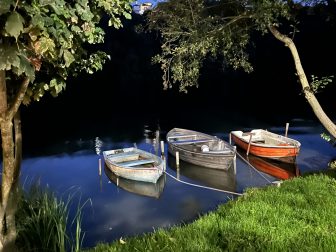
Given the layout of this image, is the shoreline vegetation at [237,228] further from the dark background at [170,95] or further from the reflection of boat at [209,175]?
the dark background at [170,95]

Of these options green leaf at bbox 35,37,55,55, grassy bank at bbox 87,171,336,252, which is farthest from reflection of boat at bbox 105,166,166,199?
green leaf at bbox 35,37,55,55

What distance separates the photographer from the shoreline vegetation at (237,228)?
17.4ft

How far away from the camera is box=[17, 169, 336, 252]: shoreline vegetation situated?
17.4 ft

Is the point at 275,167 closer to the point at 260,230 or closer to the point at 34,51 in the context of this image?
the point at 260,230

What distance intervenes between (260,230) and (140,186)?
1718 cm

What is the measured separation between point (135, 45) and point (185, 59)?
268 feet

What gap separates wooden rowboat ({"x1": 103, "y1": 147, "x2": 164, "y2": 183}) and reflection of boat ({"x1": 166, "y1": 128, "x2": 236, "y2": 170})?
10.4 feet

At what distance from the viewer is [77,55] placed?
4.87 metres

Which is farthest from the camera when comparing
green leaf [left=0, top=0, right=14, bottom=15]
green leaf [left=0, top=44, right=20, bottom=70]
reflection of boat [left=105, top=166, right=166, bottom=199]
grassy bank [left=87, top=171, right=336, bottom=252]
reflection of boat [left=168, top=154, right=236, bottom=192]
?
reflection of boat [left=168, top=154, right=236, bottom=192]

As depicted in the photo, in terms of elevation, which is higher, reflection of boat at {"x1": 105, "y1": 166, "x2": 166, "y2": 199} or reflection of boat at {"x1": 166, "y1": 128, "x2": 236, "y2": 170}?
reflection of boat at {"x1": 166, "y1": 128, "x2": 236, "y2": 170}

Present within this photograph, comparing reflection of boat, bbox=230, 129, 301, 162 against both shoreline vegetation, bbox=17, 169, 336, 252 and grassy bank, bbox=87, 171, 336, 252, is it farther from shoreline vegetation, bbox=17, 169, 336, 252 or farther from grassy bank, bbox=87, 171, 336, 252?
grassy bank, bbox=87, 171, 336, 252

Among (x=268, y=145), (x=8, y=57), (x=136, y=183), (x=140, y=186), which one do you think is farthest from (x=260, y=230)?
(x=268, y=145)

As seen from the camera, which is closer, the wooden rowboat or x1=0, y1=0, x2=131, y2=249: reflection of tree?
x1=0, y1=0, x2=131, y2=249: reflection of tree

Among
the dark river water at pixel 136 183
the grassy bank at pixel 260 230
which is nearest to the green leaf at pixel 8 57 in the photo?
the grassy bank at pixel 260 230
